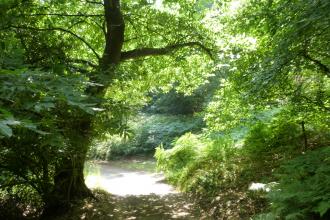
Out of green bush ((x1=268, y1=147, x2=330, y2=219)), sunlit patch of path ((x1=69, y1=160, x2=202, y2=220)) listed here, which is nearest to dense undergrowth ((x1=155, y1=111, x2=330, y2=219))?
green bush ((x1=268, y1=147, x2=330, y2=219))

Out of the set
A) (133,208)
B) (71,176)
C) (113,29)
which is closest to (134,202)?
(133,208)

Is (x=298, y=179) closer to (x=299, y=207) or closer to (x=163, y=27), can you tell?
(x=299, y=207)

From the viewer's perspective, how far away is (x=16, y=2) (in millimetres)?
6086

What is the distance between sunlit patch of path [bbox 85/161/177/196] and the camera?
10.6 meters

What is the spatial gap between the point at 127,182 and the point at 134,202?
3919 millimetres

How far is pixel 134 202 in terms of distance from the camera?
29.5ft

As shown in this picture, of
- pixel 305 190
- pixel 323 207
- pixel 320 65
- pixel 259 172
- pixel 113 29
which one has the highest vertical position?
pixel 113 29

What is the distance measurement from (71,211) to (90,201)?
2.75 feet

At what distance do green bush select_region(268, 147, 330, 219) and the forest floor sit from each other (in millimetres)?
2772

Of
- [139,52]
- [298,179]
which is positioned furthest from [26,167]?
[298,179]

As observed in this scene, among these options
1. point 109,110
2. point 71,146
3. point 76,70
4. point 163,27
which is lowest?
point 71,146

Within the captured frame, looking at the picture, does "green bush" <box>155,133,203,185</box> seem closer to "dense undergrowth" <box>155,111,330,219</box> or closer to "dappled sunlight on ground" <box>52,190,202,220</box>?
"dense undergrowth" <box>155,111,330,219</box>

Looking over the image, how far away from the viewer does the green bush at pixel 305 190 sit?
4.10 m

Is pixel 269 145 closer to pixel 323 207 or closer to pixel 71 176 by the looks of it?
pixel 71 176
